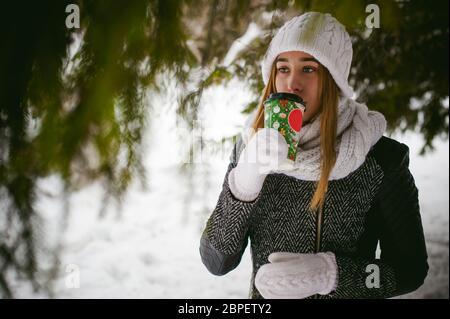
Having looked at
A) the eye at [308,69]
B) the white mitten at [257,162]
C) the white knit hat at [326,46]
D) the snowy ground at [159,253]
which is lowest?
the snowy ground at [159,253]

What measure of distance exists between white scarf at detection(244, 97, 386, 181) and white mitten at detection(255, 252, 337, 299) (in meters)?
0.31

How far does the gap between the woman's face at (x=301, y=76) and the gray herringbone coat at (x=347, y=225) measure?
32cm

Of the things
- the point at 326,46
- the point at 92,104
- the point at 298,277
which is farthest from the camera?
the point at 326,46

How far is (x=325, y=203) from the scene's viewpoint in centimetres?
139

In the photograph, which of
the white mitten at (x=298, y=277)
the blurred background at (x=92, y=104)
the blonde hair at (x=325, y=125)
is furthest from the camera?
the blonde hair at (x=325, y=125)

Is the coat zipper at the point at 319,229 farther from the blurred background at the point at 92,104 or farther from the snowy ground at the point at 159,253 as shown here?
the snowy ground at the point at 159,253

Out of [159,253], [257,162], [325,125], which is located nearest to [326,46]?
[325,125]

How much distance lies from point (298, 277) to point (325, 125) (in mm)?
550

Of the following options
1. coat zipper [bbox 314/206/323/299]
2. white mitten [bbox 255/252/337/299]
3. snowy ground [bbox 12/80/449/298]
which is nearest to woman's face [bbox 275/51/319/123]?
coat zipper [bbox 314/206/323/299]

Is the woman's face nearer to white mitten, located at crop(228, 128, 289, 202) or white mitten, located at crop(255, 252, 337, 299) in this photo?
white mitten, located at crop(228, 128, 289, 202)

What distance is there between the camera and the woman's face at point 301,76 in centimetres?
132

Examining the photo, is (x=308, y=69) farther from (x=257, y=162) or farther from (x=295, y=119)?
(x=257, y=162)

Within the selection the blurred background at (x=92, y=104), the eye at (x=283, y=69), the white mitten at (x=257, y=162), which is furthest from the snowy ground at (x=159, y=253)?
the blurred background at (x=92, y=104)

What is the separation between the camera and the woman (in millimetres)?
1216
